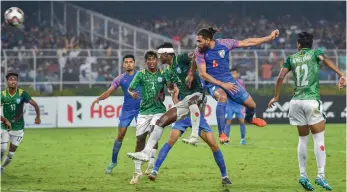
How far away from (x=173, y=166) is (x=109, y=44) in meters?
27.5

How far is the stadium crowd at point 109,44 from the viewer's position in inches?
1438

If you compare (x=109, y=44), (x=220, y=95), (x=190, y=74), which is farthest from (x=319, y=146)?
(x=109, y=44)

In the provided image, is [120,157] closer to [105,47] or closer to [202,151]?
[202,151]

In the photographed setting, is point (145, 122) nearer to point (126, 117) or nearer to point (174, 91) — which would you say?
point (174, 91)

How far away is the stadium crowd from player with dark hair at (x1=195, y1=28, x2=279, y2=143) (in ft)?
51.6

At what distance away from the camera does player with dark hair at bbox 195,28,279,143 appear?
1426 centimetres

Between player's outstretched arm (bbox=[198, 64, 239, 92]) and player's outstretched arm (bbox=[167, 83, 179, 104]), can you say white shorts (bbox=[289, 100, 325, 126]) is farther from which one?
player's outstretched arm (bbox=[167, 83, 179, 104])

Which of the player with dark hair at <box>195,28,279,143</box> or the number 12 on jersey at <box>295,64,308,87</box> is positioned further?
the player with dark hair at <box>195,28,279,143</box>

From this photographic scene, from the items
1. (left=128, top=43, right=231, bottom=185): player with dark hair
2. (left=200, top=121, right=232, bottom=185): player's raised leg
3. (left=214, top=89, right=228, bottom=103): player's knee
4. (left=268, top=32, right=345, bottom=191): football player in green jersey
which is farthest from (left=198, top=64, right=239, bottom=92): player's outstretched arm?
(left=200, top=121, right=232, bottom=185): player's raised leg

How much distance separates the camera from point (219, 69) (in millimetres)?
14445

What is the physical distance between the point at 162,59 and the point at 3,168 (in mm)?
5053

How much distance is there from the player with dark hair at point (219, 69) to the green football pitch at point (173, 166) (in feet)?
5.04

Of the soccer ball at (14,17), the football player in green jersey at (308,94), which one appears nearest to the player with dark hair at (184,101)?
the football player in green jersey at (308,94)

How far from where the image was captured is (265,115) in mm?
35500
